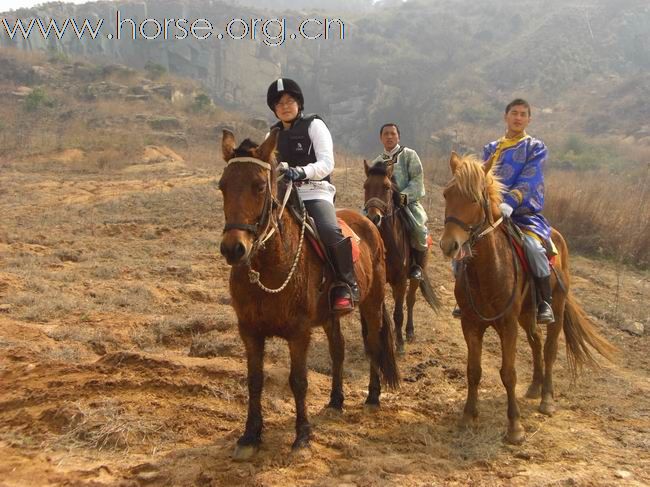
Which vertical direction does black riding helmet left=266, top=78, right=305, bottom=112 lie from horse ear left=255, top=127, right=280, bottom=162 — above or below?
above

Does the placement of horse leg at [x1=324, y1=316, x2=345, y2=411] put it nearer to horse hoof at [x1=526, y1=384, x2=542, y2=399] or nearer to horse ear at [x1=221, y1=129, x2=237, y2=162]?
horse ear at [x1=221, y1=129, x2=237, y2=162]

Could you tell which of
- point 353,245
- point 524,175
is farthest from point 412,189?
point 353,245

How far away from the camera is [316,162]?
3.87 meters

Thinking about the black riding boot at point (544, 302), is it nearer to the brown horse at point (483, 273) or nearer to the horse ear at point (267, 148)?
the brown horse at point (483, 273)

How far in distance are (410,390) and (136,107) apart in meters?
33.4

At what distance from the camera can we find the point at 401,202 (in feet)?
21.9

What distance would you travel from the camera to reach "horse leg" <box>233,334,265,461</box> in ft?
11.7

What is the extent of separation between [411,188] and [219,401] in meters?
4.05

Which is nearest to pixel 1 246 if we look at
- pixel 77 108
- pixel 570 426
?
pixel 570 426

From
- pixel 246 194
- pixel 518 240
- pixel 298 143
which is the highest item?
pixel 298 143

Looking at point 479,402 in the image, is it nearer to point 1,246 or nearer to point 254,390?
point 254,390

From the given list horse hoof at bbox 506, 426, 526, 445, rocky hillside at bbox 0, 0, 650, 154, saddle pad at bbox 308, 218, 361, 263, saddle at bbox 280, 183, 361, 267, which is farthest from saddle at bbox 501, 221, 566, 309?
rocky hillside at bbox 0, 0, 650, 154

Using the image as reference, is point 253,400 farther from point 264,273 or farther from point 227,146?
point 227,146

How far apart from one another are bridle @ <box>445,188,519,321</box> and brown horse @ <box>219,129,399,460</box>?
3.75 ft
